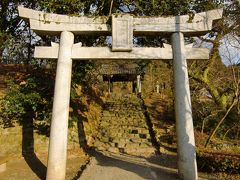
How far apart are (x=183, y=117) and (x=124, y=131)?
7.14 m

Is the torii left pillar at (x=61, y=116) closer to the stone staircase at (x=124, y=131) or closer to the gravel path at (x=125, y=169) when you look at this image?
the gravel path at (x=125, y=169)

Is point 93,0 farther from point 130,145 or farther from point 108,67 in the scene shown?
point 108,67

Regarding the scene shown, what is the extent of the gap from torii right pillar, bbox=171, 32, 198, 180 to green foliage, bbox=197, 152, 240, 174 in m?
1.14

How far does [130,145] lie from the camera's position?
13.9 m

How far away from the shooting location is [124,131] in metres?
16.2

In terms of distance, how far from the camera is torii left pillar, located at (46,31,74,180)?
899 cm

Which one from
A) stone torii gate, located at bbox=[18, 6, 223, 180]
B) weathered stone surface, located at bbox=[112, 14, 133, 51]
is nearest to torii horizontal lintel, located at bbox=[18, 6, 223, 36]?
stone torii gate, located at bbox=[18, 6, 223, 180]

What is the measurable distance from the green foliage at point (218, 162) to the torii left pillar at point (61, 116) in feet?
14.3

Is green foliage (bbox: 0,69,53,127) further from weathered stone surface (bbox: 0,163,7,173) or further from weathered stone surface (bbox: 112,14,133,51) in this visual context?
weathered stone surface (bbox: 112,14,133,51)

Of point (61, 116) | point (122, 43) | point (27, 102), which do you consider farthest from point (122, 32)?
point (27, 102)

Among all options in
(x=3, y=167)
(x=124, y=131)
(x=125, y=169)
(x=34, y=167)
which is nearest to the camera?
(x=125, y=169)

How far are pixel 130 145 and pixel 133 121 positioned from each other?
170 inches

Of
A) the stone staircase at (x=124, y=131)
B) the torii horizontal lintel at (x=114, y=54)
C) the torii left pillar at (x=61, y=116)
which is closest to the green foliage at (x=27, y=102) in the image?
the stone staircase at (x=124, y=131)

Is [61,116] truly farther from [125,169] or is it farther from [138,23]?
[138,23]
